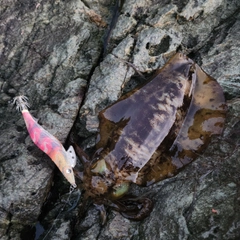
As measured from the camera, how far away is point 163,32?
4.93m

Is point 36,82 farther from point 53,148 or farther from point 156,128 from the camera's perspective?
point 156,128

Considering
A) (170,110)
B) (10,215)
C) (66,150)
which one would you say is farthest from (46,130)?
(170,110)

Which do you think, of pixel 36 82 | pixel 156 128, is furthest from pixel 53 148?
pixel 156 128

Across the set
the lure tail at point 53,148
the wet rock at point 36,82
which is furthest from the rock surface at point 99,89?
the lure tail at point 53,148

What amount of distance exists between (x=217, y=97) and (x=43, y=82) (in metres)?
2.44

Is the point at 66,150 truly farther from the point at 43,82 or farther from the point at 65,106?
the point at 43,82

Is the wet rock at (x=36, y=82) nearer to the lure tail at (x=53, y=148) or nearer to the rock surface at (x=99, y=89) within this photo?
the rock surface at (x=99, y=89)

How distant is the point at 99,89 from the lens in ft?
15.4

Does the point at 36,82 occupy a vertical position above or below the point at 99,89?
above

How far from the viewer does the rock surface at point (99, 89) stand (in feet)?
11.9

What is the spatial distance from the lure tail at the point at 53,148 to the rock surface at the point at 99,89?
158 millimetres

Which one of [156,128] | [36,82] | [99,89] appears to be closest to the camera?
[156,128]

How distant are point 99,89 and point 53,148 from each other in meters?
1.01

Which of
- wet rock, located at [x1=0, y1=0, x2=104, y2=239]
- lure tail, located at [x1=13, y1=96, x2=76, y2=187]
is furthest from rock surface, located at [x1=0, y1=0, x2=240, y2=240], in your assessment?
lure tail, located at [x1=13, y1=96, x2=76, y2=187]
